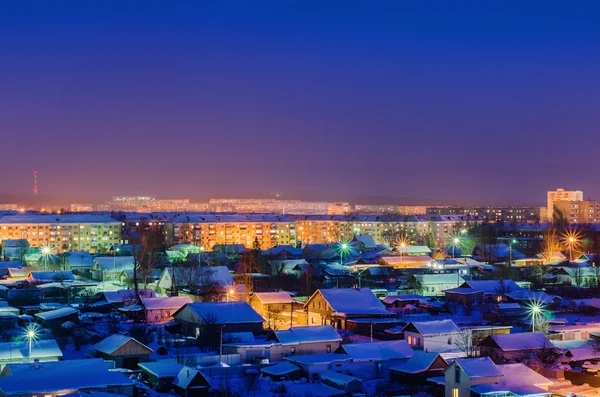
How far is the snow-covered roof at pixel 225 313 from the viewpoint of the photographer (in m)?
18.1

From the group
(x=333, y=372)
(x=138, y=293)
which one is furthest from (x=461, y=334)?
(x=138, y=293)

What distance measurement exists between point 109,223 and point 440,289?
31.3 metres

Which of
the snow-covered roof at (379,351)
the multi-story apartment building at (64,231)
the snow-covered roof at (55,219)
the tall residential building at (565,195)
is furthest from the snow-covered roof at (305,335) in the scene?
the tall residential building at (565,195)

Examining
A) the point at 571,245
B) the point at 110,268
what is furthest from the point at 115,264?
the point at 571,245

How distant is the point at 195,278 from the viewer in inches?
1013

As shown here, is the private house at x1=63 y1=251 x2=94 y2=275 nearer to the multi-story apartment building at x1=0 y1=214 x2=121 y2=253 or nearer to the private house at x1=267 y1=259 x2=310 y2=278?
the private house at x1=267 y1=259 x2=310 y2=278

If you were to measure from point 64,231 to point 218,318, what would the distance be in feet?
123

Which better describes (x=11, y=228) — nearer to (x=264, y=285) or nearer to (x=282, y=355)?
(x=264, y=285)

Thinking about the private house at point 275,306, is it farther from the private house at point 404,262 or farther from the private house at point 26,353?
the private house at point 404,262

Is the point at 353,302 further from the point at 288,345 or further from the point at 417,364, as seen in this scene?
the point at 417,364

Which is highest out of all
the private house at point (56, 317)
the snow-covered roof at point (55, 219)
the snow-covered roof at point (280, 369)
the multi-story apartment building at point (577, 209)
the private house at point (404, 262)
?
the multi-story apartment building at point (577, 209)

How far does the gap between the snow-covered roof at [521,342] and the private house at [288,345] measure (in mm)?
3179

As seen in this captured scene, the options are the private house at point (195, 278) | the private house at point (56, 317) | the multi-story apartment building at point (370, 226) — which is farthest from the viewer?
the multi-story apartment building at point (370, 226)

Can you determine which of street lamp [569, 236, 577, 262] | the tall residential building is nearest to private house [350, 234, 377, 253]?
street lamp [569, 236, 577, 262]
